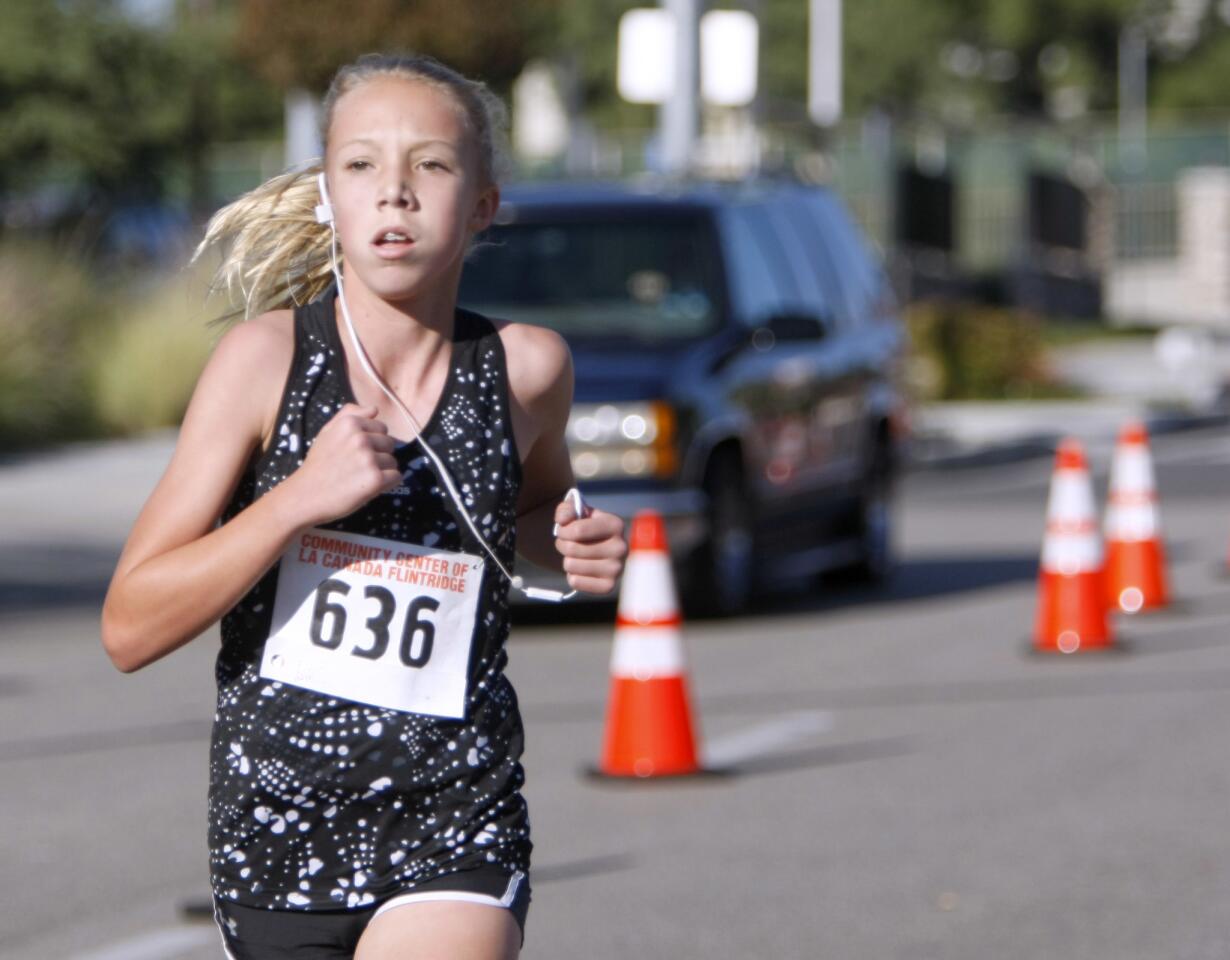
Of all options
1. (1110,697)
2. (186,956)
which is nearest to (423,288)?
(186,956)

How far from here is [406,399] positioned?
137 inches

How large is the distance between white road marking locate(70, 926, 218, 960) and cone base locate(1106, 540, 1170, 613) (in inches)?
281

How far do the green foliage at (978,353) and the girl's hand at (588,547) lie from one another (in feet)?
83.6

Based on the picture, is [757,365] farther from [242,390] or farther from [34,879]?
[242,390]

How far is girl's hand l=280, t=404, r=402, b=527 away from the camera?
3.15 meters

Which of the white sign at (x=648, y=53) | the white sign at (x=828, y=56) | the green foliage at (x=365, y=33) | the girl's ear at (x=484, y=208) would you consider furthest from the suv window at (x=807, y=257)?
the white sign at (x=828, y=56)

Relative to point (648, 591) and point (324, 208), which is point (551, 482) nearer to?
point (324, 208)

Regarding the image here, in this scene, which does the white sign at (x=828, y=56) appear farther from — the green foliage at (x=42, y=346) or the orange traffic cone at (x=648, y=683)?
the orange traffic cone at (x=648, y=683)

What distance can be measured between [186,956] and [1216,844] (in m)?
2.89

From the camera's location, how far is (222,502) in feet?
10.8

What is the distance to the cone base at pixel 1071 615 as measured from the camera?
11.1 m

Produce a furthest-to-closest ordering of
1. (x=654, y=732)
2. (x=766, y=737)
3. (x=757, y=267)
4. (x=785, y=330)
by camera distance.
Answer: (x=757, y=267) → (x=785, y=330) → (x=766, y=737) → (x=654, y=732)

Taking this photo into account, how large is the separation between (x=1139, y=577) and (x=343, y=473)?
9.91 metres

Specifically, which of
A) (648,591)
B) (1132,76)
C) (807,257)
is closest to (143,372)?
(807,257)
